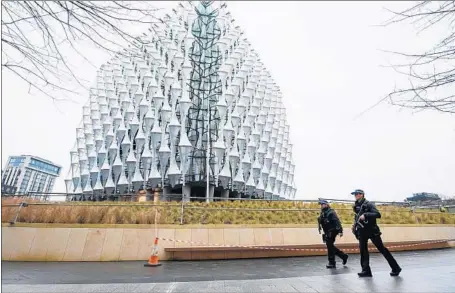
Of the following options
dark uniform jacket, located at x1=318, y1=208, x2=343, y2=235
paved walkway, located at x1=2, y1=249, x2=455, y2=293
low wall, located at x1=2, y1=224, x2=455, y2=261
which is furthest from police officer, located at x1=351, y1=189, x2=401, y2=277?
low wall, located at x1=2, y1=224, x2=455, y2=261

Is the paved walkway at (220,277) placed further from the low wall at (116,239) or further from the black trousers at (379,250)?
the low wall at (116,239)

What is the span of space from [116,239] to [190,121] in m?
34.9

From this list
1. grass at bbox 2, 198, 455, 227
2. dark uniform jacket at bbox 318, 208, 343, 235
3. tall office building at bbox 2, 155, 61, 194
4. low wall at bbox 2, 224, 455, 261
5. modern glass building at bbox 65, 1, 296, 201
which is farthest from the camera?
tall office building at bbox 2, 155, 61, 194

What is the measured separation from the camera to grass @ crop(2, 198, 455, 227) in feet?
43.4

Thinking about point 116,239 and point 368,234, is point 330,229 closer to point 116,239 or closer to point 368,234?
point 368,234

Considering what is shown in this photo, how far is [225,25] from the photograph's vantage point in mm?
52688

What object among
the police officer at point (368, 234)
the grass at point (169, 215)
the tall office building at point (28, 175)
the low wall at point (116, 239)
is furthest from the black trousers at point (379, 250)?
the tall office building at point (28, 175)

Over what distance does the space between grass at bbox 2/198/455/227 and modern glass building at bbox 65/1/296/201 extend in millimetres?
26387

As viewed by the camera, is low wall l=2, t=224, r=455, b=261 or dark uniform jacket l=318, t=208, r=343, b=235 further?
low wall l=2, t=224, r=455, b=261

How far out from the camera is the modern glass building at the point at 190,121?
144ft

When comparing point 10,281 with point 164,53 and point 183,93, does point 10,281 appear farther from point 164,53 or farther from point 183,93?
point 164,53

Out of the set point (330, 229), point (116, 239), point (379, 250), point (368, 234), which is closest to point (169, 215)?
point (116, 239)

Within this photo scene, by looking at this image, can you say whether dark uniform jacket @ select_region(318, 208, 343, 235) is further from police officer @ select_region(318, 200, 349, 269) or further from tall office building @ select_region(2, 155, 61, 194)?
tall office building @ select_region(2, 155, 61, 194)

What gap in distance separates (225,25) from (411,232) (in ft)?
146
